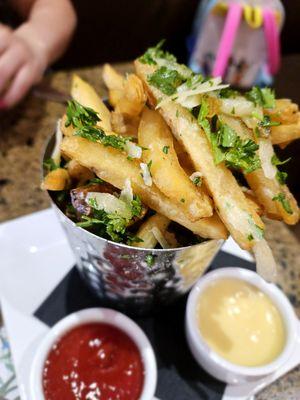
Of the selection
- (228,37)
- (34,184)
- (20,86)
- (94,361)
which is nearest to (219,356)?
(94,361)

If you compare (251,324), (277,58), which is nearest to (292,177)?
(277,58)

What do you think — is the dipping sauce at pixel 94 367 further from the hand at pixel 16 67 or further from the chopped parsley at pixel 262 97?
the hand at pixel 16 67

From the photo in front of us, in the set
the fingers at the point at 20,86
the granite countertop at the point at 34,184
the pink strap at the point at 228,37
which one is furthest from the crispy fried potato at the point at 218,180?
the pink strap at the point at 228,37

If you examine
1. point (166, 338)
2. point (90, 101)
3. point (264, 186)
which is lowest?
point (166, 338)

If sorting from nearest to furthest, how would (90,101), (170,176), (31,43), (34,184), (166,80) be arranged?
(170,176)
(166,80)
(90,101)
(34,184)
(31,43)

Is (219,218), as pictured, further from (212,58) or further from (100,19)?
(100,19)

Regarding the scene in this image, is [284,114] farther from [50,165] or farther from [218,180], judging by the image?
[50,165]
